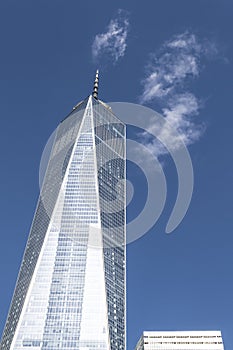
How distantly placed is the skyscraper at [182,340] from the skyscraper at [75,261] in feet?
152

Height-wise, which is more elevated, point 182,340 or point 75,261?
point 75,261

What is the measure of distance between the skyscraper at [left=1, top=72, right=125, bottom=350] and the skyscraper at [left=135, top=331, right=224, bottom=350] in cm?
4631

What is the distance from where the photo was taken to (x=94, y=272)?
14612cm

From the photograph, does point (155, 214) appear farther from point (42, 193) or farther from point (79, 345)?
point (42, 193)

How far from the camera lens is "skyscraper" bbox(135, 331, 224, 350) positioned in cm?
18300

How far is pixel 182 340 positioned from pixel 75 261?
6878cm

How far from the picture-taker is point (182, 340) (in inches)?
7347

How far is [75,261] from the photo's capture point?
491ft

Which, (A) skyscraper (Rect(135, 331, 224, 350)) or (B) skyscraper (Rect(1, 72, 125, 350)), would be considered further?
(A) skyscraper (Rect(135, 331, 224, 350))

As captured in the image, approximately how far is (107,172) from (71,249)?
44043 millimetres

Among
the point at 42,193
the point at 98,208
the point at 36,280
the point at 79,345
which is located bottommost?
the point at 79,345

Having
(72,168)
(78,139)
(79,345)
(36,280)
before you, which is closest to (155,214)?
Answer: (79,345)

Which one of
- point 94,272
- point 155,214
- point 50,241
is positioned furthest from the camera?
point 50,241

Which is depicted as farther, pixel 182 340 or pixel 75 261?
pixel 182 340
